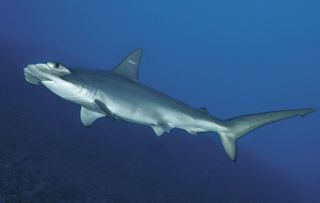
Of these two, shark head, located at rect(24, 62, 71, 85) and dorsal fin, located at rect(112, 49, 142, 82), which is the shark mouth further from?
dorsal fin, located at rect(112, 49, 142, 82)

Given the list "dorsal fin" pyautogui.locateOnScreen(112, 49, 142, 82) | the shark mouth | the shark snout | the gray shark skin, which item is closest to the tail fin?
the gray shark skin

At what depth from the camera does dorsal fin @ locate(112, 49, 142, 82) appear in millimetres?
7469

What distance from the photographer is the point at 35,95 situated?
1823cm

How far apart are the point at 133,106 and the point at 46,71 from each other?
161 cm

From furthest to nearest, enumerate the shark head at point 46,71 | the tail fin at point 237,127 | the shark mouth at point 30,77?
the tail fin at point 237,127, the shark mouth at point 30,77, the shark head at point 46,71

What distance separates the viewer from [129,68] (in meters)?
7.53

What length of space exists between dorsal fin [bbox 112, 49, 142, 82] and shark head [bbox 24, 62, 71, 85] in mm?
1714

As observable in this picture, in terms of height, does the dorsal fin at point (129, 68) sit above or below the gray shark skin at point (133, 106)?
above

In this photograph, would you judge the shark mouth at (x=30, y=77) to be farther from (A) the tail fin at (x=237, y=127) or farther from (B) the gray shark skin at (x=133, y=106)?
(A) the tail fin at (x=237, y=127)

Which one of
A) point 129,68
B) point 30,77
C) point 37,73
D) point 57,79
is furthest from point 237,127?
point 30,77

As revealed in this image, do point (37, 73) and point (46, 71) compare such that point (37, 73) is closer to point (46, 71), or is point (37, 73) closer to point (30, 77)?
point (46, 71)

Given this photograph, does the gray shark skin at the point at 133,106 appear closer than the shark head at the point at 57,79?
No

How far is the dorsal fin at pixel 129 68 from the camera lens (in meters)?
7.47

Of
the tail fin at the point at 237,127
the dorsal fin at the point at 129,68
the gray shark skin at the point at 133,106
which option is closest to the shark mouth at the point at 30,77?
the gray shark skin at the point at 133,106
